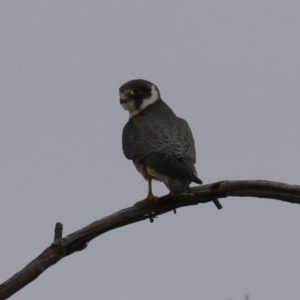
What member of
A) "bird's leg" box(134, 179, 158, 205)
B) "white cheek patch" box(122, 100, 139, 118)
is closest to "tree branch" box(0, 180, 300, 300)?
"bird's leg" box(134, 179, 158, 205)

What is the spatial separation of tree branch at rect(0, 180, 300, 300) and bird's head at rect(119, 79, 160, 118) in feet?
9.06

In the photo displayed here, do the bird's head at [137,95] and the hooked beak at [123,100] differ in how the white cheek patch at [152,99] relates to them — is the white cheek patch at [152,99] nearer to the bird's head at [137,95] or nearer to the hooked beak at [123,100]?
the bird's head at [137,95]

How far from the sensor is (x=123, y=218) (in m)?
4.92

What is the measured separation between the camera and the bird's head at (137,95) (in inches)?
311

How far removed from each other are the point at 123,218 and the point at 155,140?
200 centimetres

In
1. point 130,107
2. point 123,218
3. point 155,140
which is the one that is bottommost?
point 123,218

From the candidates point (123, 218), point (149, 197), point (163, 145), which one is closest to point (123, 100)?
point (163, 145)

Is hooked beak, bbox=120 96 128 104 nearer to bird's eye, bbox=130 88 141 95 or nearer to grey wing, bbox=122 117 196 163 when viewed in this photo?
bird's eye, bbox=130 88 141 95

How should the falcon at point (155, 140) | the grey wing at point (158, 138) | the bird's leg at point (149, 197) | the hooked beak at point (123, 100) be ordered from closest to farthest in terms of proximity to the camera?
the bird's leg at point (149, 197) < the falcon at point (155, 140) < the grey wing at point (158, 138) < the hooked beak at point (123, 100)

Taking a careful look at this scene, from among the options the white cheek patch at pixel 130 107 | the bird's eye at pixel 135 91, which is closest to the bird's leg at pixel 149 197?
the white cheek patch at pixel 130 107

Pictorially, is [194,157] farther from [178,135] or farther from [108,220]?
[108,220]

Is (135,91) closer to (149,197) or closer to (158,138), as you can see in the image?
(158,138)

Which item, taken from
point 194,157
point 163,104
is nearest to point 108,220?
point 194,157

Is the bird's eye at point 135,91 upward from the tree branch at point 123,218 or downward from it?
upward
